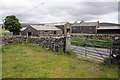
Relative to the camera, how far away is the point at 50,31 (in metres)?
49.1

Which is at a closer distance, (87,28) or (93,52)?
(93,52)

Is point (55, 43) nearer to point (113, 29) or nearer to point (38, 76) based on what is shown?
Answer: point (38, 76)

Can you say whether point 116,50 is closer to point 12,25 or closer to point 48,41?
point 48,41

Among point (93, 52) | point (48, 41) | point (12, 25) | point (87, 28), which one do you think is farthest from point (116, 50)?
point (87, 28)

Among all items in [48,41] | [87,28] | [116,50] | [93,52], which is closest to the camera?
[116,50]

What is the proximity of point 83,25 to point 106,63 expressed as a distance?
63.5 meters

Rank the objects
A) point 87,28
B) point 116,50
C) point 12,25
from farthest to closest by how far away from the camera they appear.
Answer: point 87,28 → point 12,25 → point 116,50

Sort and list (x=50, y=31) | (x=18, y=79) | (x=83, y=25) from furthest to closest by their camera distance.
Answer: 1. (x=83, y=25)
2. (x=50, y=31)
3. (x=18, y=79)

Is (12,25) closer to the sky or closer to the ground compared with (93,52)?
closer to the sky

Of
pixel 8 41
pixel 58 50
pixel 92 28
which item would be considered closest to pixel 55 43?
pixel 58 50

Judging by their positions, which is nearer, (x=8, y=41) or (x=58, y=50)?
(x=58, y=50)

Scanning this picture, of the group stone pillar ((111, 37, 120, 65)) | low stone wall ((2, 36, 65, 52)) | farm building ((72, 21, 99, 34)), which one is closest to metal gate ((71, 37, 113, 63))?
stone pillar ((111, 37, 120, 65))

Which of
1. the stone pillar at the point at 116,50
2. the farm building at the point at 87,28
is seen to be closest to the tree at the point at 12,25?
the farm building at the point at 87,28

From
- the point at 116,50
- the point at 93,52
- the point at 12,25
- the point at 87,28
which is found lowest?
the point at 93,52
